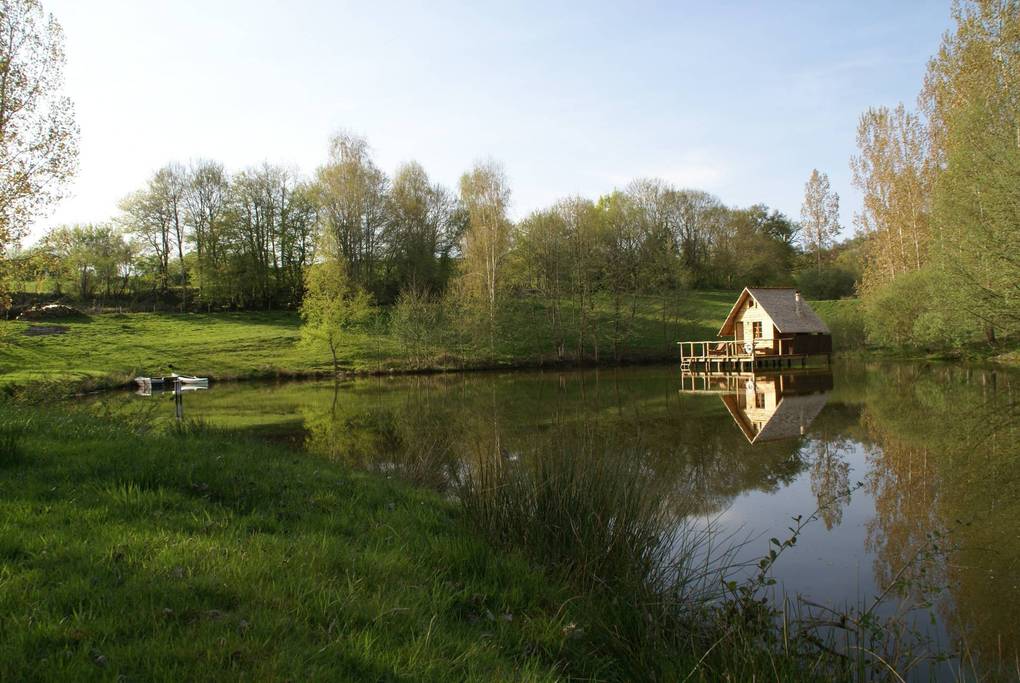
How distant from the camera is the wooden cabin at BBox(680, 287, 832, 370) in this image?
37000 millimetres

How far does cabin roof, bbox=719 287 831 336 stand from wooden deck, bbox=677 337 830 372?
1015 mm

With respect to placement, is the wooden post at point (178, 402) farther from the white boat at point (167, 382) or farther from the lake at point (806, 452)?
the white boat at point (167, 382)

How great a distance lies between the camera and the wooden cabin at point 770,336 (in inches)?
1457

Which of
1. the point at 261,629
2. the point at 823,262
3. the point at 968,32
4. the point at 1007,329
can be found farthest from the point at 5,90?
the point at 823,262

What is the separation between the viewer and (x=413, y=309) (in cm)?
3800

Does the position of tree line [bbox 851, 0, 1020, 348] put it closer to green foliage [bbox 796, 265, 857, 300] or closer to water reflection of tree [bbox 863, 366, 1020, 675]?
water reflection of tree [bbox 863, 366, 1020, 675]

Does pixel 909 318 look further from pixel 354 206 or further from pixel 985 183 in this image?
pixel 354 206

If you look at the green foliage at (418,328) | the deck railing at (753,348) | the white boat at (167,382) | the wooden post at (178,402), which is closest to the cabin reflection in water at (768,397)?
the deck railing at (753,348)

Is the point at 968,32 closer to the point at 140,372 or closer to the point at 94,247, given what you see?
the point at 140,372

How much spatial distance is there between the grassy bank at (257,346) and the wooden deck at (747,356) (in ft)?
21.7

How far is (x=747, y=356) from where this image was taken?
119 feet

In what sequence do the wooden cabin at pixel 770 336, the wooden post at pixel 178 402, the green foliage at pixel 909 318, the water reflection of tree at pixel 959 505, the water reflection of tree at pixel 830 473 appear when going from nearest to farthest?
the water reflection of tree at pixel 959 505, the water reflection of tree at pixel 830 473, the wooden post at pixel 178 402, the green foliage at pixel 909 318, the wooden cabin at pixel 770 336

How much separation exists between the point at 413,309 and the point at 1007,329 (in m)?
27.4

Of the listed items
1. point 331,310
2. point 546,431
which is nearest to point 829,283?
point 331,310
